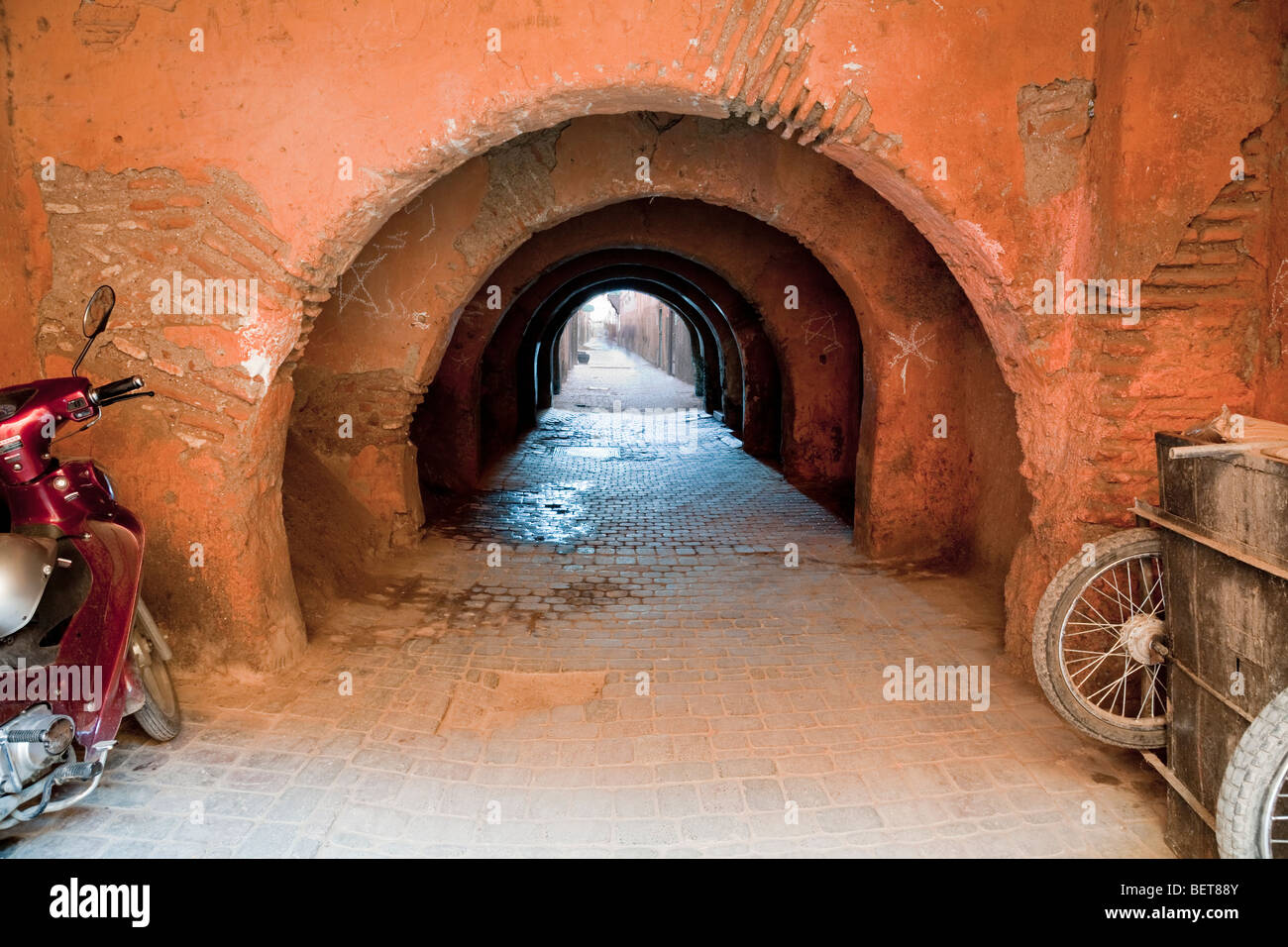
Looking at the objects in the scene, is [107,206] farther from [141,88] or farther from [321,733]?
[321,733]

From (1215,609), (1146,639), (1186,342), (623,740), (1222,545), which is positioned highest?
(1186,342)

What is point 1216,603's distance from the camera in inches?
110

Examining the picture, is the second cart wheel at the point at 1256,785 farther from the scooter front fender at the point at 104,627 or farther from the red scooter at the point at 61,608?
the scooter front fender at the point at 104,627

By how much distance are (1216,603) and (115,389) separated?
4.21m

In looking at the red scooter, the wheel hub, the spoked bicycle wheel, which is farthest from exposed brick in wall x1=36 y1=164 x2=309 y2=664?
the wheel hub

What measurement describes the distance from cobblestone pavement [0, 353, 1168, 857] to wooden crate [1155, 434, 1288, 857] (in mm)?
372

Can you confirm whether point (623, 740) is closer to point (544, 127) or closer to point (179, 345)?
point (179, 345)

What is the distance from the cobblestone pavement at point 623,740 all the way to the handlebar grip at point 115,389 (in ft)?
5.11

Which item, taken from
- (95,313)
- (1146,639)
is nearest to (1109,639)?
(1146,639)

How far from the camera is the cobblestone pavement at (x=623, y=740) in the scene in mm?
3062

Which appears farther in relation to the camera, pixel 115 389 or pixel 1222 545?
pixel 115 389

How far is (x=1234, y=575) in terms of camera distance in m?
2.71

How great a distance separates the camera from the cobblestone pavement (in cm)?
306

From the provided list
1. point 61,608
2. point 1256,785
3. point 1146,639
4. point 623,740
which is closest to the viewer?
point 1256,785
